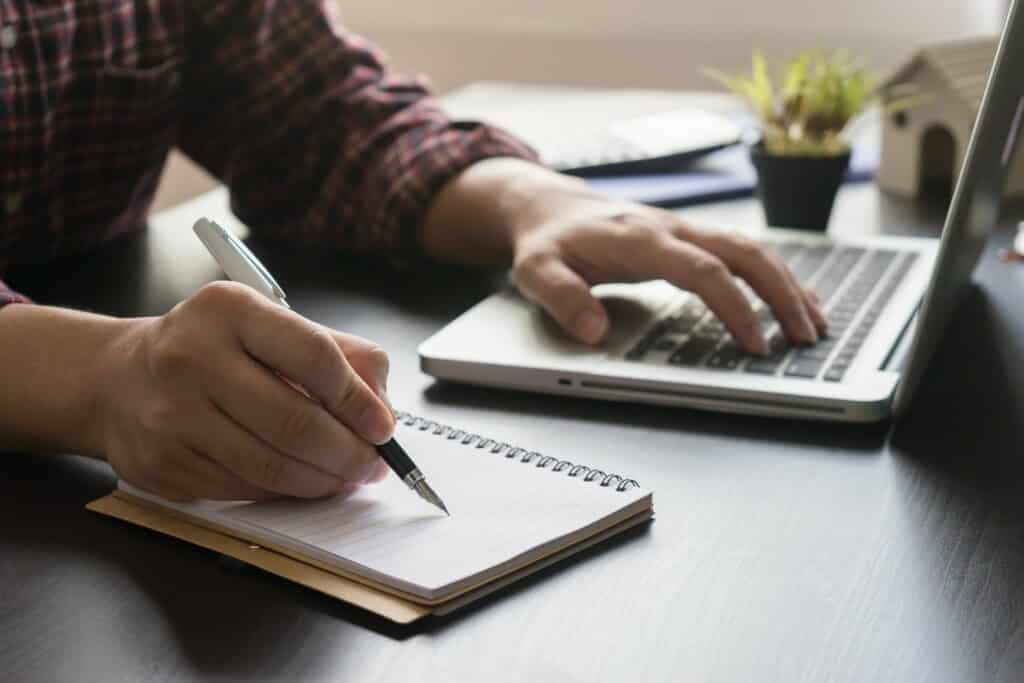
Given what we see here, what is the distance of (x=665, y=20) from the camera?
215 cm

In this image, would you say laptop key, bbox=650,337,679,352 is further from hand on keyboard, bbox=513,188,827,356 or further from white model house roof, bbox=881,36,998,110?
white model house roof, bbox=881,36,998,110

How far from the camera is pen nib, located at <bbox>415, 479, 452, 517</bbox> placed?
2.16 feet

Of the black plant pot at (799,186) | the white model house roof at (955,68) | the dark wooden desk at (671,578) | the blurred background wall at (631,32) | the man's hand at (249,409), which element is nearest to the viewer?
the dark wooden desk at (671,578)

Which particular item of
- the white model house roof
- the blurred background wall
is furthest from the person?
the blurred background wall

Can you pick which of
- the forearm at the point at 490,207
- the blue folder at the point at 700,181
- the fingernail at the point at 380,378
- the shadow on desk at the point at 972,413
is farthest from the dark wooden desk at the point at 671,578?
the blue folder at the point at 700,181

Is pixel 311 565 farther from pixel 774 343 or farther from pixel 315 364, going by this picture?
pixel 774 343

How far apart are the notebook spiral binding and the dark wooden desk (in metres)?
0.03

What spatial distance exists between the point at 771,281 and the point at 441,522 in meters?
0.35

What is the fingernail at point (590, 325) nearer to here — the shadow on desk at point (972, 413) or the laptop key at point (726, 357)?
the laptop key at point (726, 357)

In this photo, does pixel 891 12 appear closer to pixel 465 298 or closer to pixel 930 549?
pixel 465 298

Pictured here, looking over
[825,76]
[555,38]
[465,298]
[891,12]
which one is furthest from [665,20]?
[465,298]

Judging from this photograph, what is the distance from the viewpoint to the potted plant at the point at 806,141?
3.88ft

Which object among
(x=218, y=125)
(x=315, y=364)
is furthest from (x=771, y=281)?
(x=218, y=125)

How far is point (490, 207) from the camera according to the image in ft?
3.65
